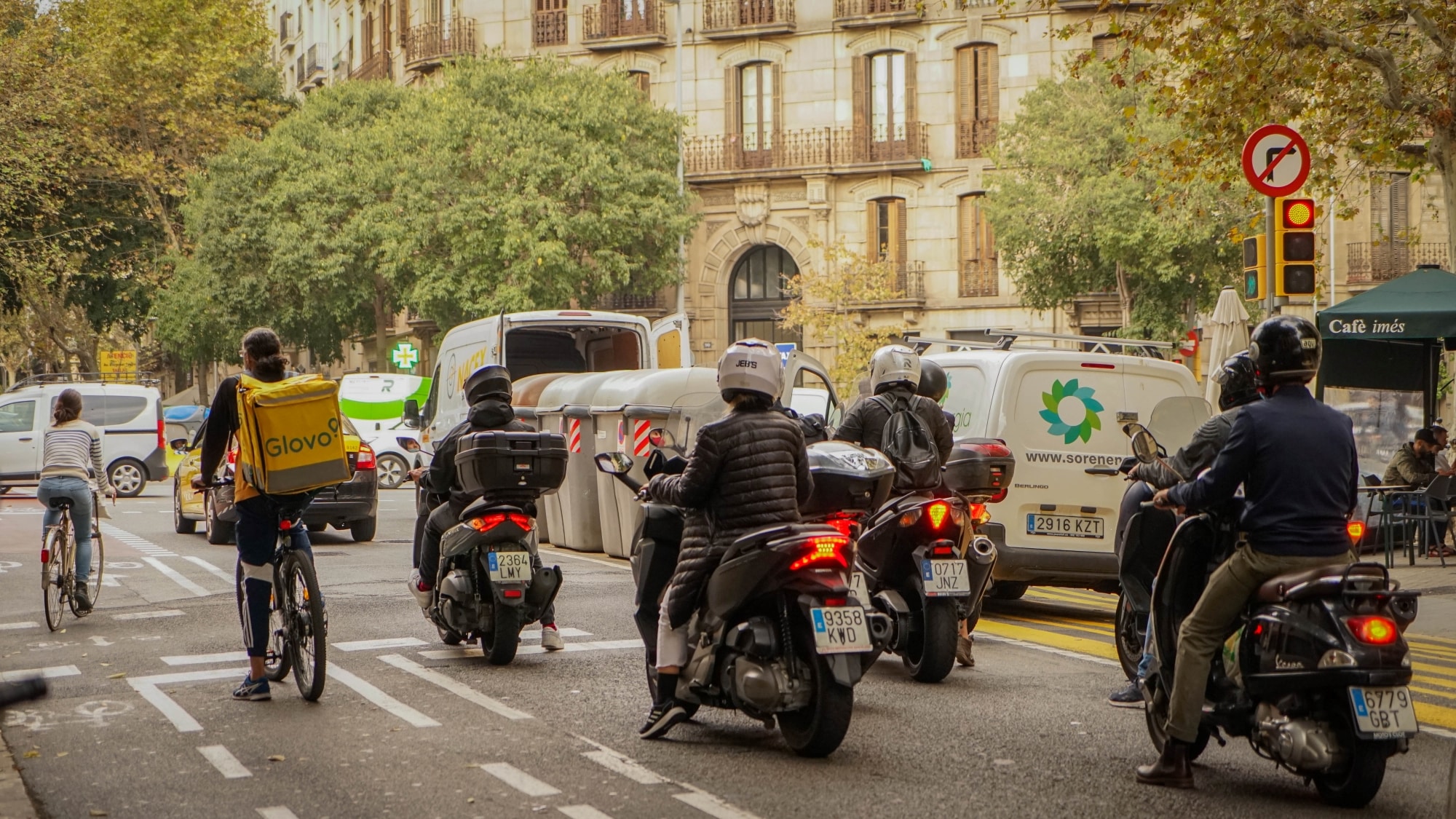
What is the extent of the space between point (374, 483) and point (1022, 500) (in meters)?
9.26

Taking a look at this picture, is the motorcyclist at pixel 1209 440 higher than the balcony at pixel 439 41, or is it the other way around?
the balcony at pixel 439 41

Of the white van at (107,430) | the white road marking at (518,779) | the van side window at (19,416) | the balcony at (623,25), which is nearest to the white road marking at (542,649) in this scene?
the white road marking at (518,779)

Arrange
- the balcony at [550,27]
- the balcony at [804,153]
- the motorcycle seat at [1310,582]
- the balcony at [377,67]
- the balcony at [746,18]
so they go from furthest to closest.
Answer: the balcony at [377,67]
the balcony at [550,27]
the balcony at [746,18]
the balcony at [804,153]
the motorcycle seat at [1310,582]

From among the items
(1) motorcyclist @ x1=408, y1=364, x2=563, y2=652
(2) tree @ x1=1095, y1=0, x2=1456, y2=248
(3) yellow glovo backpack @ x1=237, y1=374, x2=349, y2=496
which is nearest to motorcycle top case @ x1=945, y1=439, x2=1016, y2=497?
(1) motorcyclist @ x1=408, y1=364, x2=563, y2=652

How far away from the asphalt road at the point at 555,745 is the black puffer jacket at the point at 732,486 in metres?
0.76

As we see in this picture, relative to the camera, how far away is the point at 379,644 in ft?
32.7

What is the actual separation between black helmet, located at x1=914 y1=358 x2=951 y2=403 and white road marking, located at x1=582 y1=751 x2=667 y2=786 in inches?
137

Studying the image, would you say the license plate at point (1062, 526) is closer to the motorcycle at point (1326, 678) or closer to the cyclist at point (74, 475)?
the motorcycle at point (1326, 678)

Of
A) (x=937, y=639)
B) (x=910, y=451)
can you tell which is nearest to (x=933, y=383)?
(x=910, y=451)

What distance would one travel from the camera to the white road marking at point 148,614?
1152 cm

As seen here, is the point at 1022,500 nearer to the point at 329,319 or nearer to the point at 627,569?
the point at 627,569

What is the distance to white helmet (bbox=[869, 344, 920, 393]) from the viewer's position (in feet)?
29.6

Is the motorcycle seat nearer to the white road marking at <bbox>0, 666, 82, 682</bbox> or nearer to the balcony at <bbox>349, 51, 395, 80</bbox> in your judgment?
the white road marking at <bbox>0, 666, 82, 682</bbox>

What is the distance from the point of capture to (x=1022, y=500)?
440 inches
